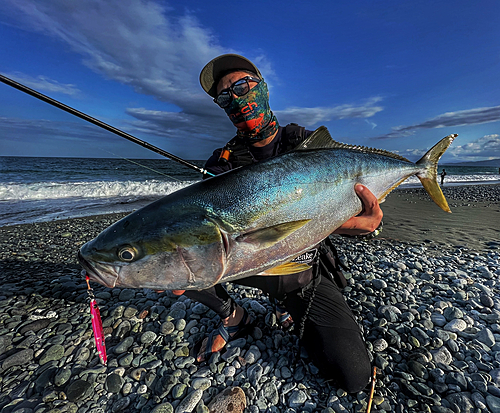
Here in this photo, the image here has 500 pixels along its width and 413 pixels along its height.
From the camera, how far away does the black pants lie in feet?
8.04

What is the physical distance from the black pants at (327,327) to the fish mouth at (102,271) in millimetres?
1454

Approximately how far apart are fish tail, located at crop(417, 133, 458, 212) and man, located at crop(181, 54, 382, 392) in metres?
1.33

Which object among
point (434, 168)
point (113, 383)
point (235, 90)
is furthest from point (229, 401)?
point (434, 168)

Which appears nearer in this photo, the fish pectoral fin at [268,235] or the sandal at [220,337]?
the fish pectoral fin at [268,235]

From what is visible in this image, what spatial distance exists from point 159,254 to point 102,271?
410 mm

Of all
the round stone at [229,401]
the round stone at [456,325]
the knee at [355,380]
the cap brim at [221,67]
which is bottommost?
the round stone at [229,401]

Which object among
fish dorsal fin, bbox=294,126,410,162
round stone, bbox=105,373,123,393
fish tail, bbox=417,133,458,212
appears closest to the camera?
fish dorsal fin, bbox=294,126,410,162

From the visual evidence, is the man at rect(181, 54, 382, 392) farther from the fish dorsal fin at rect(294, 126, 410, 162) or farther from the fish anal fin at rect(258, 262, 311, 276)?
the fish anal fin at rect(258, 262, 311, 276)

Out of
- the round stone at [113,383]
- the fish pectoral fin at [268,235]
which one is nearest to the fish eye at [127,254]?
the fish pectoral fin at [268,235]

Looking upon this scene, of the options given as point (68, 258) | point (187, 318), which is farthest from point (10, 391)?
point (68, 258)

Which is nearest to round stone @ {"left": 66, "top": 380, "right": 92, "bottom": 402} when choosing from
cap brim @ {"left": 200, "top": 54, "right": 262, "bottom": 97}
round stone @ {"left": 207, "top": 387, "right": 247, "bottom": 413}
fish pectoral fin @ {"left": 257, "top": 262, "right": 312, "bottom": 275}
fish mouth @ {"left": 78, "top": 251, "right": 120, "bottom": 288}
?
round stone @ {"left": 207, "top": 387, "right": 247, "bottom": 413}

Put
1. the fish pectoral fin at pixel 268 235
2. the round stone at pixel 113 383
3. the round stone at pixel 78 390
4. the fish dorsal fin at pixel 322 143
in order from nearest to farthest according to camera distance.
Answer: the fish pectoral fin at pixel 268 235 < the fish dorsal fin at pixel 322 143 < the round stone at pixel 78 390 < the round stone at pixel 113 383

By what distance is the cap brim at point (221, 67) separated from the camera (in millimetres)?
3373

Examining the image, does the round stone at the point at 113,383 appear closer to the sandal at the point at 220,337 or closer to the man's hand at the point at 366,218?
the sandal at the point at 220,337
